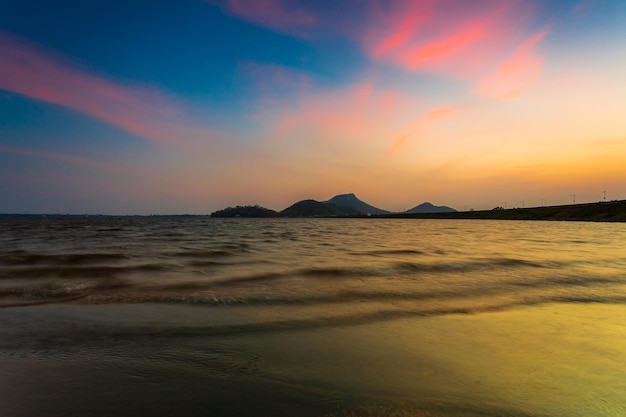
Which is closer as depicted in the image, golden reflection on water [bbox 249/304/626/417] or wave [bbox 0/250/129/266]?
golden reflection on water [bbox 249/304/626/417]

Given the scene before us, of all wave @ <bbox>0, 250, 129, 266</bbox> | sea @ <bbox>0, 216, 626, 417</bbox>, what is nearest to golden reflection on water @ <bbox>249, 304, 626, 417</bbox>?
sea @ <bbox>0, 216, 626, 417</bbox>

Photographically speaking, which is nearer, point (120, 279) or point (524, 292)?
point (524, 292)

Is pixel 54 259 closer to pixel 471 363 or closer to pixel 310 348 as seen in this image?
pixel 310 348

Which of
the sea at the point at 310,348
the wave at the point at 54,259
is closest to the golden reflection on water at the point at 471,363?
the sea at the point at 310,348

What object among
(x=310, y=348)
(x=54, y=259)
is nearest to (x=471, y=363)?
(x=310, y=348)

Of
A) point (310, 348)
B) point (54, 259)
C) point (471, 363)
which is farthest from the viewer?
point (54, 259)

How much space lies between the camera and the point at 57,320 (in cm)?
665

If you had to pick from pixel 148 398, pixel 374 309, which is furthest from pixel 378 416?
pixel 374 309

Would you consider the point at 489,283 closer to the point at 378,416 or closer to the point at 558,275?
the point at 558,275

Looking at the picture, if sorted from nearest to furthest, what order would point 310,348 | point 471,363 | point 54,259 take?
point 471,363 < point 310,348 < point 54,259

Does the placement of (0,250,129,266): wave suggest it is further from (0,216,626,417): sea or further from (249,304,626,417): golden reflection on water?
(249,304,626,417): golden reflection on water

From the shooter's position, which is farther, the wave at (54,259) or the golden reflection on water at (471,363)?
the wave at (54,259)

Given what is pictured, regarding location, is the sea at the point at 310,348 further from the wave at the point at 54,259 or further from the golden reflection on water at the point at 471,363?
the wave at the point at 54,259

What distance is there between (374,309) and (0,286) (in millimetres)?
10857
